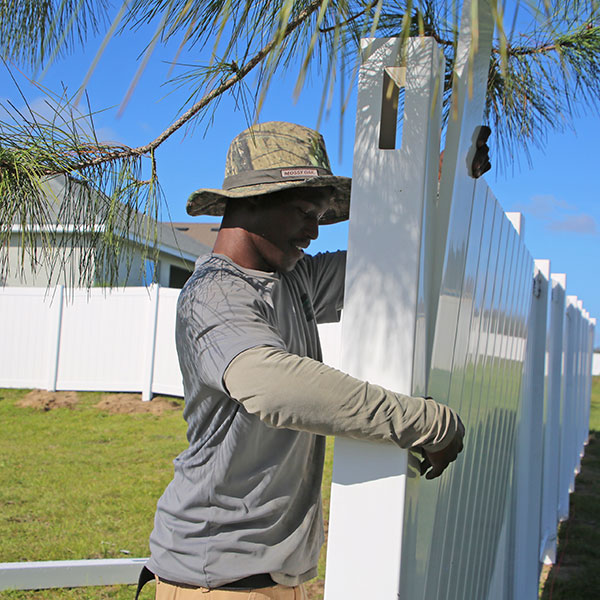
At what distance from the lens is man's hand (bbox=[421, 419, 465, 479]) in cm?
132

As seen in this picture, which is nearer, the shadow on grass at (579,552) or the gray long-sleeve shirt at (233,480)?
the gray long-sleeve shirt at (233,480)

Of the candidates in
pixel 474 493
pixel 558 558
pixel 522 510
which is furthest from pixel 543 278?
pixel 558 558

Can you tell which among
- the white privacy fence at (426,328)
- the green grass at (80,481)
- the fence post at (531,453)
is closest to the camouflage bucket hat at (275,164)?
the white privacy fence at (426,328)

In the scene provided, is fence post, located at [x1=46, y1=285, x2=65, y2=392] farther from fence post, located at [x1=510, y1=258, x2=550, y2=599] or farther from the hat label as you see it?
the hat label

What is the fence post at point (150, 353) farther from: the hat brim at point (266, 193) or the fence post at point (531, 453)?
the hat brim at point (266, 193)

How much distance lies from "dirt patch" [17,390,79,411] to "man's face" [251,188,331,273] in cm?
943

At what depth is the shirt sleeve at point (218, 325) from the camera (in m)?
1.38

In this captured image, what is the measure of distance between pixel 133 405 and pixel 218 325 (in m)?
9.44

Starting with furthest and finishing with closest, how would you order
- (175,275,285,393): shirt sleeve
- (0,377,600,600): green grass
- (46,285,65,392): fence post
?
1. (46,285,65,392): fence post
2. (0,377,600,600): green grass
3. (175,275,285,393): shirt sleeve

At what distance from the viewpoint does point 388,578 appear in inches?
49.3

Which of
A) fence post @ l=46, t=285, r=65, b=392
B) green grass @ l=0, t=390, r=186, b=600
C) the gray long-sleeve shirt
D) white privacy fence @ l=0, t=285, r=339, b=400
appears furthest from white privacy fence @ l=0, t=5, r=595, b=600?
fence post @ l=46, t=285, r=65, b=392

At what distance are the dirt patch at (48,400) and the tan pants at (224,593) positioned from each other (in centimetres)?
920

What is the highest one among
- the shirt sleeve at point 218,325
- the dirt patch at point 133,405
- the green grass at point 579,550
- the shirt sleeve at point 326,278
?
the shirt sleeve at point 326,278

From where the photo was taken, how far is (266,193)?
5.22ft
